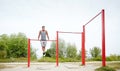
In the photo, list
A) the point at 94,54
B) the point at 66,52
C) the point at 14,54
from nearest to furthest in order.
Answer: the point at 94,54 < the point at 66,52 < the point at 14,54

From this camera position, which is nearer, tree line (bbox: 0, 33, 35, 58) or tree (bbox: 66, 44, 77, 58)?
tree (bbox: 66, 44, 77, 58)

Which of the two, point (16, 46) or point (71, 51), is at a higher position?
point (16, 46)

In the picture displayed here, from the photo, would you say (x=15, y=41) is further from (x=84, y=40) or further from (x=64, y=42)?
(x=84, y=40)

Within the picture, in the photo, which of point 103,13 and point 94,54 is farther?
point 94,54

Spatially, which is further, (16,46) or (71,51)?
(16,46)

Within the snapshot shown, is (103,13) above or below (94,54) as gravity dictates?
above

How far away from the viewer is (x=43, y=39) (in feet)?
30.4

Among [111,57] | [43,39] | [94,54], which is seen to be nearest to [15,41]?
[94,54]

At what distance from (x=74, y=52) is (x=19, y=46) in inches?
483

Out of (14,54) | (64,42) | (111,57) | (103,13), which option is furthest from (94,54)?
(14,54)

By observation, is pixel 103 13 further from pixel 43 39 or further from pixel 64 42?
pixel 64 42

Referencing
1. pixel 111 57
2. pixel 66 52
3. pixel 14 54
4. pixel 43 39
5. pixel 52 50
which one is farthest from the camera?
pixel 14 54

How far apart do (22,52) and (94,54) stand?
15042 millimetres

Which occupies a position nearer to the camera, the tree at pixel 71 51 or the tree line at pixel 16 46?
the tree at pixel 71 51
